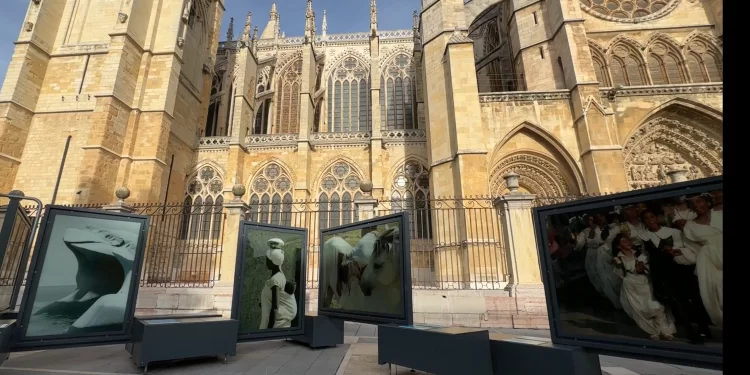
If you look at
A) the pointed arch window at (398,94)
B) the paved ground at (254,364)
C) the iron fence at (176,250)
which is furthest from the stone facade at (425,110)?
the paved ground at (254,364)

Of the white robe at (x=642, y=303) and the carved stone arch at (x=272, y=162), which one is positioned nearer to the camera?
the white robe at (x=642, y=303)

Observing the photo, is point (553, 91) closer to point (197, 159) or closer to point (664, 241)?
point (664, 241)

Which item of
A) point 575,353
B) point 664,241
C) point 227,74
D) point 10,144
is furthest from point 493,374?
point 227,74

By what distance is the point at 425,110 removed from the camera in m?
14.2

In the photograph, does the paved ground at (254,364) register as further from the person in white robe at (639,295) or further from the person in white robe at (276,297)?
the person in white robe at (639,295)

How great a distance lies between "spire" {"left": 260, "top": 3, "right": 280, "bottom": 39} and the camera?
2599 cm

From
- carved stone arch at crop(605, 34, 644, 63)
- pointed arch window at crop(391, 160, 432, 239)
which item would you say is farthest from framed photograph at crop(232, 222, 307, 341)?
carved stone arch at crop(605, 34, 644, 63)

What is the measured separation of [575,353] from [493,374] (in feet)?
2.51

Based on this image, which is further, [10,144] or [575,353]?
[10,144]

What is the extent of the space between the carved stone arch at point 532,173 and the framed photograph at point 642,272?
9709mm

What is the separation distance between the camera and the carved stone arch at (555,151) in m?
11.8

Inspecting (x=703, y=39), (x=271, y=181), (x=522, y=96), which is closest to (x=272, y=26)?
(x=271, y=181)

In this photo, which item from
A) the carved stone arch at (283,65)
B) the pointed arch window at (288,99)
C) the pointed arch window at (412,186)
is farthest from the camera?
the carved stone arch at (283,65)

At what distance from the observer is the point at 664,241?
2.52m
